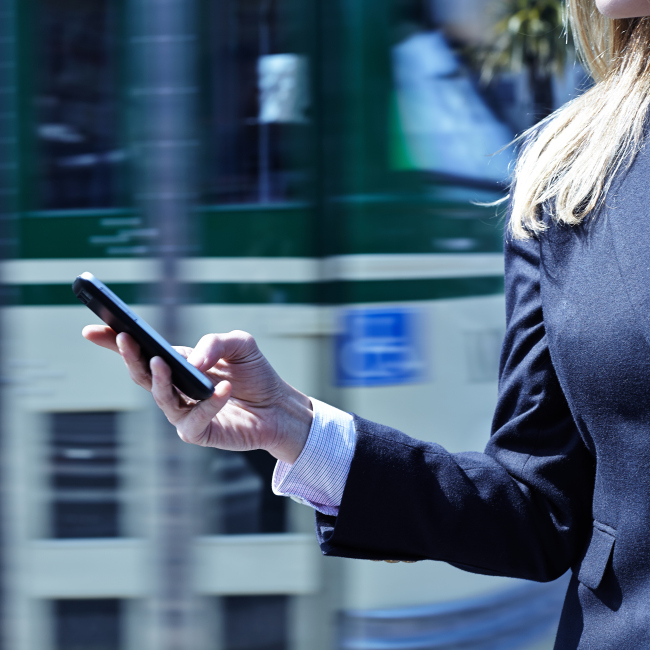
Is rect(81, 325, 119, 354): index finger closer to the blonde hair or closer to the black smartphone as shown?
the black smartphone

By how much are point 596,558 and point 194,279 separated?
143 cm

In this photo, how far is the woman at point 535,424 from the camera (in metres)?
0.91

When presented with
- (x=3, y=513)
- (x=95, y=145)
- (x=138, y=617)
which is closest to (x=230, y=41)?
(x=95, y=145)

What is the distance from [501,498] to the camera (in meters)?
1.02

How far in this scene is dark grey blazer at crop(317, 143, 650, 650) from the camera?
0.88 meters

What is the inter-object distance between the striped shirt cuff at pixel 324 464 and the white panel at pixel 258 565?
1.27m

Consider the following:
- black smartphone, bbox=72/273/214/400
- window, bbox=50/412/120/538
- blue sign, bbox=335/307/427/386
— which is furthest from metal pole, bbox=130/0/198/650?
black smartphone, bbox=72/273/214/400

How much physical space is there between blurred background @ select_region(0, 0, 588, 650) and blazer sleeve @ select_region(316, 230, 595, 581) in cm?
120

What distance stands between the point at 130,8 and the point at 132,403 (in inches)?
40.9

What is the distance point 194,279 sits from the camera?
7.02ft

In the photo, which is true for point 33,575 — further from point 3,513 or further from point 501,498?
point 501,498

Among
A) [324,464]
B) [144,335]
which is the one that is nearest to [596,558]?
[324,464]

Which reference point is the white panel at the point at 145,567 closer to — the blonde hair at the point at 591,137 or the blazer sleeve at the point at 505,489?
the blazer sleeve at the point at 505,489

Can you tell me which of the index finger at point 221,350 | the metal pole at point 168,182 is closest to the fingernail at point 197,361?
the index finger at point 221,350
